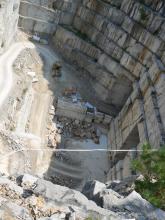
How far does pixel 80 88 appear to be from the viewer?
4016 cm

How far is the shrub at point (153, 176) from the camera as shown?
52.1 ft

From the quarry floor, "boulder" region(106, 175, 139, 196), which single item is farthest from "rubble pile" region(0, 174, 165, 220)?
the quarry floor

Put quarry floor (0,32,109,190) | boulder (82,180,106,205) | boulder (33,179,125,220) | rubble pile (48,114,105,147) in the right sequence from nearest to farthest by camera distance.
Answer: boulder (33,179,125,220), boulder (82,180,106,205), quarry floor (0,32,109,190), rubble pile (48,114,105,147)

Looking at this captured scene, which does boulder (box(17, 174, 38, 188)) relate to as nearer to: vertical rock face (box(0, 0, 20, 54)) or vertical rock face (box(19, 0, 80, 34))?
vertical rock face (box(0, 0, 20, 54))

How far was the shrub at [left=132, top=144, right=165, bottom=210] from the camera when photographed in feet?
52.1

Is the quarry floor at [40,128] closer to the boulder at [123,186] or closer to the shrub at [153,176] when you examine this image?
the boulder at [123,186]

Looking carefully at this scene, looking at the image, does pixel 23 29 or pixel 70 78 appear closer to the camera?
pixel 70 78

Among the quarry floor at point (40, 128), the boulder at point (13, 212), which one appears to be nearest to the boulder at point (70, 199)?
the boulder at point (13, 212)

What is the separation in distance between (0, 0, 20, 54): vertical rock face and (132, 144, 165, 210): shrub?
2279cm

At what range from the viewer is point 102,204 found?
15.7 metres

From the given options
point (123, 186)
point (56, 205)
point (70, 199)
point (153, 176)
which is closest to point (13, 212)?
point (56, 205)

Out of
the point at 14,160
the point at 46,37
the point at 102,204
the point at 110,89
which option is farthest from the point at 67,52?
the point at 102,204

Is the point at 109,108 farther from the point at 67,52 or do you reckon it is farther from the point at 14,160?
the point at 14,160

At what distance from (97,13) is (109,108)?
10823 millimetres
